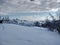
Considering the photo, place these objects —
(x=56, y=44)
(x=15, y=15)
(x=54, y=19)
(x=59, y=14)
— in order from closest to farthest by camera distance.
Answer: (x=56, y=44), (x=59, y=14), (x=54, y=19), (x=15, y=15)

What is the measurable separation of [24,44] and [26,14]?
26094 millimetres

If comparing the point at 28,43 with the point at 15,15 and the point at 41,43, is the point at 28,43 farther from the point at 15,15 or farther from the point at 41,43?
the point at 15,15

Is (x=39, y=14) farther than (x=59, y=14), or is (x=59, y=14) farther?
(x=39, y=14)

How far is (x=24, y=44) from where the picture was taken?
10.3 m

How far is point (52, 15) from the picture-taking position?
2003cm

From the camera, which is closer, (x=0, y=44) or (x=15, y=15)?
(x=0, y=44)

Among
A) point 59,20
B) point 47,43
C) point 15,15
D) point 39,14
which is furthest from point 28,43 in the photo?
point 15,15

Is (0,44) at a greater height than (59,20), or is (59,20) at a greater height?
(59,20)

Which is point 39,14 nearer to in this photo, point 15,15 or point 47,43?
point 15,15

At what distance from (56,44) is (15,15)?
26.0 metres

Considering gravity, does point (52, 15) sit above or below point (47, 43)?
above

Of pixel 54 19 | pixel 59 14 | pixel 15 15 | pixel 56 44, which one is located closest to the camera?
pixel 56 44

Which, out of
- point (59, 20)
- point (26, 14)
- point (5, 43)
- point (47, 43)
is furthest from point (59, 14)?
point (26, 14)

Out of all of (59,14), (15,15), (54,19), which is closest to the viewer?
(59,14)
